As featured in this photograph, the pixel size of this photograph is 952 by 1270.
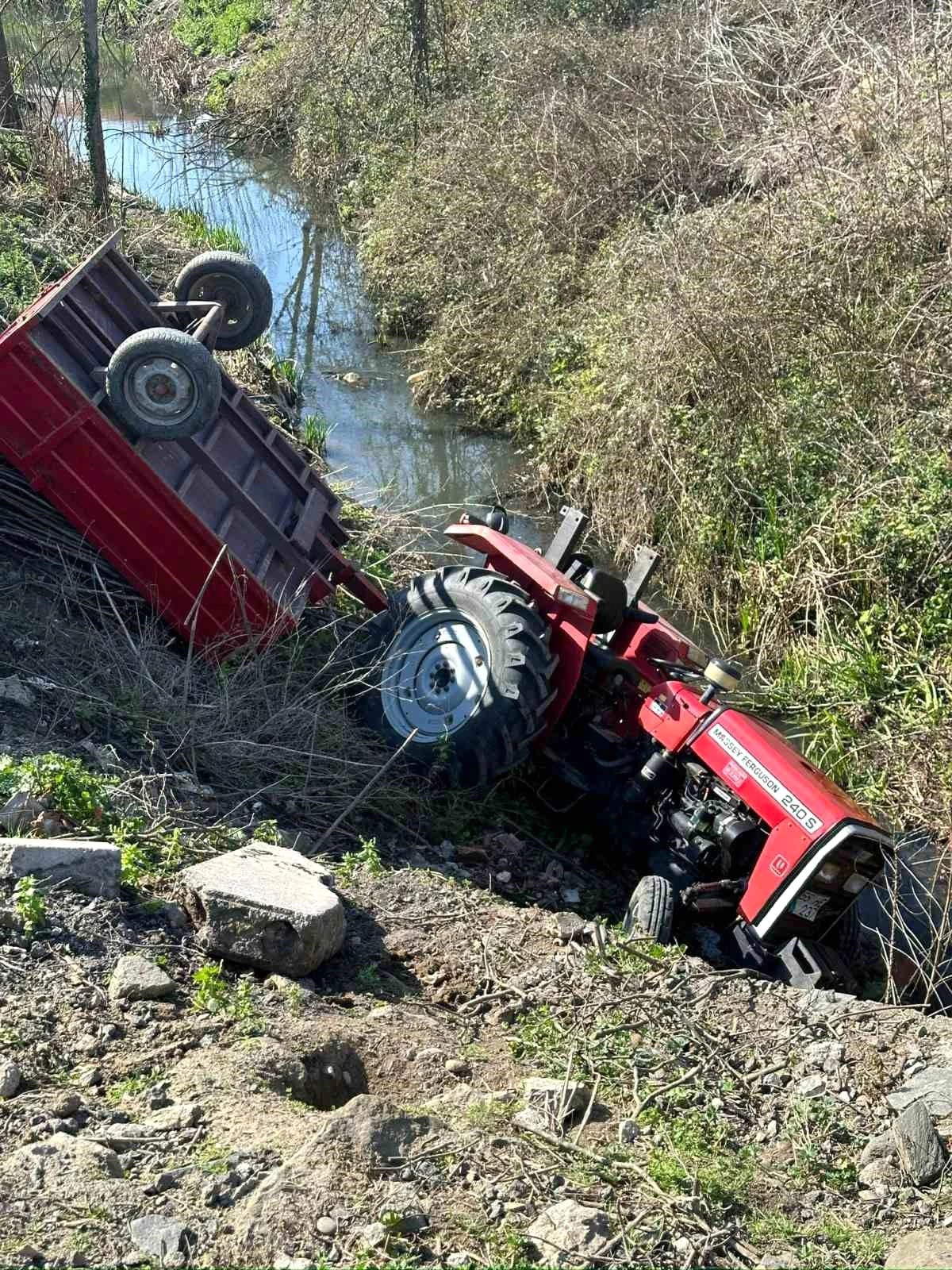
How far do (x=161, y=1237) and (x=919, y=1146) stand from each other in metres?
2.41

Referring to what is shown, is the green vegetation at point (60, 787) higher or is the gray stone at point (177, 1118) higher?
the green vegetation at point (60, 787)

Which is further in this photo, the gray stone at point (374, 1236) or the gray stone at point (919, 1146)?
the gray stone at point (919, 1146)

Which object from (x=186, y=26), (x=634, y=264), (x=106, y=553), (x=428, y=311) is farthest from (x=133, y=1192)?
(x=186, y=26)

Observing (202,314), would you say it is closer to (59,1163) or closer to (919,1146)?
(59,1163)

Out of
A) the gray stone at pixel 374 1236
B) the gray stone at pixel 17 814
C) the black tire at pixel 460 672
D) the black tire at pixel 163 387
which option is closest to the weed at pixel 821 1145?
the gray stone at pixel 374 1236

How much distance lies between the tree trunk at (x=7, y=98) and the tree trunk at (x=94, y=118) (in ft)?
3.69

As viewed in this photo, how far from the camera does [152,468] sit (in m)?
6.66

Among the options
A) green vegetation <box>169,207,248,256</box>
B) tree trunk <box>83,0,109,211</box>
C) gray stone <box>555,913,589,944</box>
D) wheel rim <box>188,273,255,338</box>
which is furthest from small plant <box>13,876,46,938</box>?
green vegetation <box>169,207,248,256</box>

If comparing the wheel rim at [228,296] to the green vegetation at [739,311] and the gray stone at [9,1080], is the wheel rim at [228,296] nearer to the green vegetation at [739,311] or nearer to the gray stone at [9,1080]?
the green vegetation at [739,311]

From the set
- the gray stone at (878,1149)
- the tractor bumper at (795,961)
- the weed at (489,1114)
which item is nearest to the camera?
the weed at (489,1114)

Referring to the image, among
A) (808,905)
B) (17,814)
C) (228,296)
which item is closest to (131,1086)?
(17,814)

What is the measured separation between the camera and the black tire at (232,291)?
889 centimetres

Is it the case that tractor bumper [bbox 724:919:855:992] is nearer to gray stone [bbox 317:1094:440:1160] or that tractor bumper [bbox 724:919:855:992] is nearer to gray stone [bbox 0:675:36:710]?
gray stone [bbox 317:1094:440:1160]

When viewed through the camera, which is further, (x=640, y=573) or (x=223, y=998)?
(x=640, y=573)
